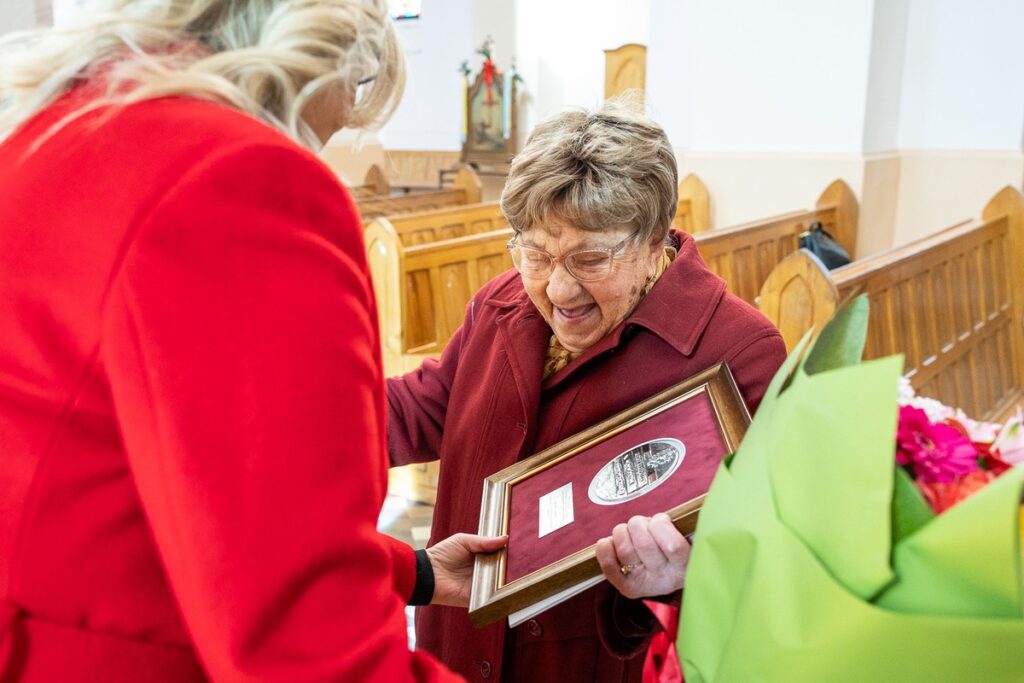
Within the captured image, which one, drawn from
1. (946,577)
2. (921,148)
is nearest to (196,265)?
(946,577)

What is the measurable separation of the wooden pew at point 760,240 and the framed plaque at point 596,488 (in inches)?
112

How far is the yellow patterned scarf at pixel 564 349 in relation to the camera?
1769 mm

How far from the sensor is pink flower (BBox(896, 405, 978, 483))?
32.0 inches

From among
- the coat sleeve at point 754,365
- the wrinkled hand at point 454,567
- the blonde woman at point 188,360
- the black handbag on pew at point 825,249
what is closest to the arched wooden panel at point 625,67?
the black handbag on pew at point 825,249

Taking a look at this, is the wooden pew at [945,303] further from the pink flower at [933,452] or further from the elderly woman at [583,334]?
the pink flower at [933,452]

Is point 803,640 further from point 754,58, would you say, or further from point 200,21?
point 754,58

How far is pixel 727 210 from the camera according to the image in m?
6.86

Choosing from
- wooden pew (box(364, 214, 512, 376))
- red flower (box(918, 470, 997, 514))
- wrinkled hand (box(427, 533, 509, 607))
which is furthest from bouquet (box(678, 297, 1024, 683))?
wooden pew (box(364, 214, 512, 376))

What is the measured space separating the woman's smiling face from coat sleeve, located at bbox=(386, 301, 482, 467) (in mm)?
291

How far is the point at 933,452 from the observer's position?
83 cm

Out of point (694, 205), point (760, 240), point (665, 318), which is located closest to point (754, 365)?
point (665, 318)

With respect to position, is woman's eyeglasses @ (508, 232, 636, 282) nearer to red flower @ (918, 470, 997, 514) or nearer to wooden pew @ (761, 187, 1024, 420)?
red flower @ (918, 470, 997, 514)

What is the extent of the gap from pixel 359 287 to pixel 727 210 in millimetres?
6356

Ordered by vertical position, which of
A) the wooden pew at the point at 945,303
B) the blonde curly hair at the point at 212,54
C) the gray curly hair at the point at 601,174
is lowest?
the wooden pew at the point at 945,303
